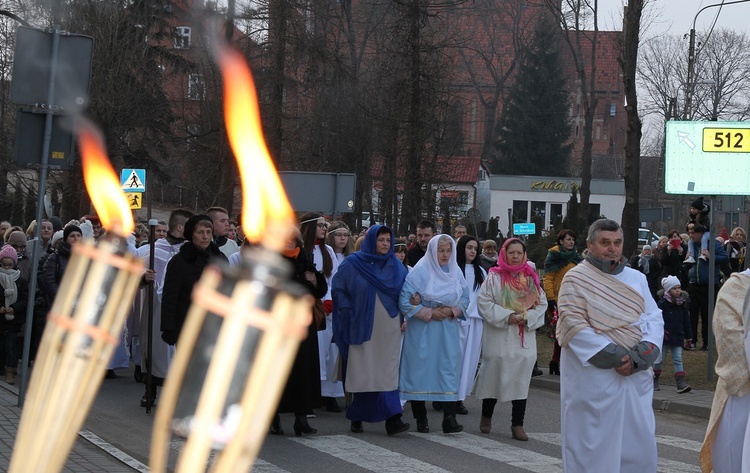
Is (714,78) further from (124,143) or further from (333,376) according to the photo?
(333,376)

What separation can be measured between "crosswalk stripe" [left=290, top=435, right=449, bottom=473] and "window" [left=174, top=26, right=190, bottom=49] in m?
5.27

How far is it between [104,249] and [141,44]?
9825 mm

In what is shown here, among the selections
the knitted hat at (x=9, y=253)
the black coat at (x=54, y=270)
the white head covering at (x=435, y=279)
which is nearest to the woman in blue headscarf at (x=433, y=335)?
the white head covering at (x=435, y=279)

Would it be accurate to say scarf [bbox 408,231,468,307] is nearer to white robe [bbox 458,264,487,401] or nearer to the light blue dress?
the light blue dress

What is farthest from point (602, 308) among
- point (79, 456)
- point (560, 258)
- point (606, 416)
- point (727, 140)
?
point (727, 140)

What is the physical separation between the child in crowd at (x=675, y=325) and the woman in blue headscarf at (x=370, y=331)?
463 centimetres

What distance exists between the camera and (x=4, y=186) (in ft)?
123

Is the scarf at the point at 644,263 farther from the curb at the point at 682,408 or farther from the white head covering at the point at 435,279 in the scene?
the white head covering at the point at 435,279

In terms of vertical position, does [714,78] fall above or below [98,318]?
above

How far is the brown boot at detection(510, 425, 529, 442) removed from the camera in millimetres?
10305

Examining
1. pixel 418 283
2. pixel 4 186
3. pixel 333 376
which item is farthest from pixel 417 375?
pixel 4 186

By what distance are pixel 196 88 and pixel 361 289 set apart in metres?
4.95

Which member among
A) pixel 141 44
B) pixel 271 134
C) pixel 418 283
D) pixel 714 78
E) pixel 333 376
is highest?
pixel 714 78

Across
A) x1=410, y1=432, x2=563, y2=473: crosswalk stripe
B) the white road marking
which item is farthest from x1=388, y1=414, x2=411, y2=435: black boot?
the white road marking
